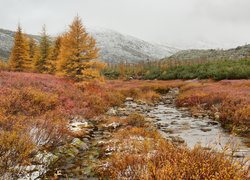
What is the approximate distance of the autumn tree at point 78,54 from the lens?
977 inches

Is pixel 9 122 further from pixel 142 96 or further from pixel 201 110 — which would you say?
pixel 142 96

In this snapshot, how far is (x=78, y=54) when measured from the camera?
25422 mm

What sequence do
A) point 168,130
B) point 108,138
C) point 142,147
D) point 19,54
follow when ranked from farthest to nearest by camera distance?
point 19,54, point 168,130, point 108,138, point 142,147

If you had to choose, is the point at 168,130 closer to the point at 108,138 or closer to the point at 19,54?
the point at 108,138

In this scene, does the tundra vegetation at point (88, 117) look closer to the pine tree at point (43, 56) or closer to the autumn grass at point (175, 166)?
the autumn grass at point (175, 166)

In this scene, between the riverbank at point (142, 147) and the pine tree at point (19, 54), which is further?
the pine tree at point (19, 54)

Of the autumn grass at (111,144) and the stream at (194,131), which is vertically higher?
the autumn grass at (111,144)

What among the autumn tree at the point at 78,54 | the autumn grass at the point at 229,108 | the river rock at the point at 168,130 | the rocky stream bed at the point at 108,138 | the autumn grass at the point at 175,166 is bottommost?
the river rock at the point at 168,130

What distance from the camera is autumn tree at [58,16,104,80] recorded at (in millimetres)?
24828

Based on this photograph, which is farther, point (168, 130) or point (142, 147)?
point (168, 130)

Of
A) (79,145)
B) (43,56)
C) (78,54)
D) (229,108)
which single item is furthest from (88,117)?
(43,56)

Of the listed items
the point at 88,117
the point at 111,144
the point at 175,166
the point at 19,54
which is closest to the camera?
the point at 175,166

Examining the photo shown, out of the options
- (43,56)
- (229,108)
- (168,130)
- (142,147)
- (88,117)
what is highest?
(43,56)

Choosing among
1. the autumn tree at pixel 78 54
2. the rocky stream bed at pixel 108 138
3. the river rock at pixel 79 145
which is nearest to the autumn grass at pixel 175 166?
the rocky stream bed at pixel 108 138
